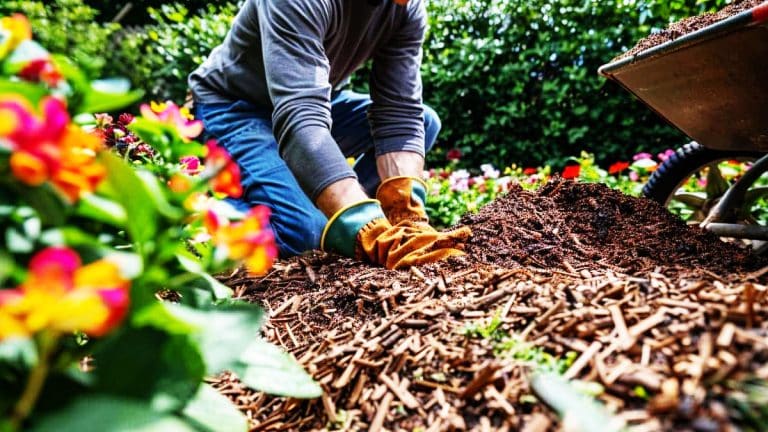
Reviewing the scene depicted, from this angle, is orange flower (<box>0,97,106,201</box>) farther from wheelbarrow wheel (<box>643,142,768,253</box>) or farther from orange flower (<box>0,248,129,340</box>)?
wheelbarrow wheel (<box>643,142,768,253</box>)

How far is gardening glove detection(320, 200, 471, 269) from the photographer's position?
5.72 feet

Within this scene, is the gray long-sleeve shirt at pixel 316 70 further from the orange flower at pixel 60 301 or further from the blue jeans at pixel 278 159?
the orange flower at pixel 60 301

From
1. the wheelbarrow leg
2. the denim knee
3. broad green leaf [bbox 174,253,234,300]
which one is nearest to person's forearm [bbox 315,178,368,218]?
the denim knee

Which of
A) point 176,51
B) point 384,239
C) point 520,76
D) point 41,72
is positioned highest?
point 520,76

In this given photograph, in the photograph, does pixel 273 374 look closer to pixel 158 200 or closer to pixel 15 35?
pixel 158 200

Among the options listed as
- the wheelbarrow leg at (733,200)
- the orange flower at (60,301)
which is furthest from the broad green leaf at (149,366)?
the wheelbarrow leg at (733,200)

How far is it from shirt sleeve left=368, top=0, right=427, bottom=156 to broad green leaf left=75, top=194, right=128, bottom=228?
5.85 feet

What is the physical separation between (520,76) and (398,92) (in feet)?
7.96

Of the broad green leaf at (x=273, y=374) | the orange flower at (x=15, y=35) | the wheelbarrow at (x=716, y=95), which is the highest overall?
the wheelbarrow at (x=716, y=95)

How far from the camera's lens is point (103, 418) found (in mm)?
575

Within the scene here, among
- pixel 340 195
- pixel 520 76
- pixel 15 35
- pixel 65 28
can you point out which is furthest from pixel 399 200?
pixel 65 28

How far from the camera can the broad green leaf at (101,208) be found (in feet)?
2.33

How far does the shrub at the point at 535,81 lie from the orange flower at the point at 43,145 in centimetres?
422

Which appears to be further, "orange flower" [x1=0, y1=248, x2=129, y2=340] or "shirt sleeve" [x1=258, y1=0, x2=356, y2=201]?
"shirt sleeve" [x1=258, y1=0, x2=356, y2=201]
